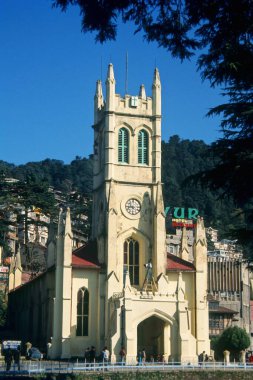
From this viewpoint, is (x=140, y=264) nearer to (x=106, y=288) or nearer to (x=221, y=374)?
(x=106, y=288)

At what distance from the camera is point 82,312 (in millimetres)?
58188

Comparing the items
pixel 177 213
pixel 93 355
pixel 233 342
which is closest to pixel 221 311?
pixel 233 342

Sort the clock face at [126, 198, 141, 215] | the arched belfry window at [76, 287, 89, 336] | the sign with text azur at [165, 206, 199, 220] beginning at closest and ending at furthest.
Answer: the arched belfry window at [76, 287, 89, 336] → the clock face at [126, 198, 141, 215] → the sign with text azur at [165, 206, 199, 220]

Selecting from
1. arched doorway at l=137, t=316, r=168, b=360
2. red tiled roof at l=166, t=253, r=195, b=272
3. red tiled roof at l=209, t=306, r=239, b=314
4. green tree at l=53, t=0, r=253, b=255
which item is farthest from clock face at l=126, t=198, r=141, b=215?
green tree at l=53, t=0, r=253, b=255

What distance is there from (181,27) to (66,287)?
4398 centimetres

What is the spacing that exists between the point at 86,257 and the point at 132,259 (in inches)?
161

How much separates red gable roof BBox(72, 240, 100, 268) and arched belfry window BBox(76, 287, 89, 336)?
207cm

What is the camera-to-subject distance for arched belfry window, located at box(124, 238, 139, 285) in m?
61.2

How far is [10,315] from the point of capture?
80812 mm

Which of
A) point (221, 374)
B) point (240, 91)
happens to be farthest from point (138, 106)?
point (240, 91)

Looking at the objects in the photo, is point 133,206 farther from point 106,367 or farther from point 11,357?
point 11,357

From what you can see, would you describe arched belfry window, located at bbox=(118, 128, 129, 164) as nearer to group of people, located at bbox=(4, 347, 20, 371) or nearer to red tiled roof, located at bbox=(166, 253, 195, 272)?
red tiled roof, located at bbox=(166, 253, 195, 272)

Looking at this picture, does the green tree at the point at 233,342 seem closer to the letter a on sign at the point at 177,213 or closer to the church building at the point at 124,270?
the church building at the point at 124,270

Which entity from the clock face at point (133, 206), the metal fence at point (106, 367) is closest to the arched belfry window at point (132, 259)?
the clock face at point (133, 206)
